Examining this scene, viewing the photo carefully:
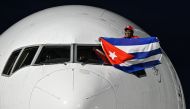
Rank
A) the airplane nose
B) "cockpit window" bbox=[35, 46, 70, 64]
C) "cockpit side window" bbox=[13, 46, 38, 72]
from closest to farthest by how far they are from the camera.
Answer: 1. the airplane nose
2. "cockpit window" bbox=[35, 46, 70, 64]
3. "cockpit side window" bbox=[13, 46, 38, 72]

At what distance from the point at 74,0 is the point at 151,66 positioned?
51.0 ft

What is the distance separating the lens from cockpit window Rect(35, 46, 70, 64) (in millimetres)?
12453

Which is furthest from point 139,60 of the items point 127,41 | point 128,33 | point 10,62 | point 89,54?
point 10,62

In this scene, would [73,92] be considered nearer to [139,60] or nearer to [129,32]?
[139,60]

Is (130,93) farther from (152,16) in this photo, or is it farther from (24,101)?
(152,16)

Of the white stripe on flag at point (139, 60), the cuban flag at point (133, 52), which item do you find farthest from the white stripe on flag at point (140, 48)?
the white stripe on flag at point (139, 60)

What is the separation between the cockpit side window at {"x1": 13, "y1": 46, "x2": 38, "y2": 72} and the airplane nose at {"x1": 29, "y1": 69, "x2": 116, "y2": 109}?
990 millimetres

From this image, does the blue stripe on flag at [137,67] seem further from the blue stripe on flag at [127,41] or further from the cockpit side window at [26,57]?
the cockpit side window at [26,57]

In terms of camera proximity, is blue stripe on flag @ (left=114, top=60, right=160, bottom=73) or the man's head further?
the man's head

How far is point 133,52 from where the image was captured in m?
13.0

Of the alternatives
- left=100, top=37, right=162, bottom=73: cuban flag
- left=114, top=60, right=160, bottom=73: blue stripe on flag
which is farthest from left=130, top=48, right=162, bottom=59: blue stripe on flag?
left=114, top=60, right=160, bottom=73: blue stripe on flag

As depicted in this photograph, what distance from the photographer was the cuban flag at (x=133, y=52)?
1263 centimetres

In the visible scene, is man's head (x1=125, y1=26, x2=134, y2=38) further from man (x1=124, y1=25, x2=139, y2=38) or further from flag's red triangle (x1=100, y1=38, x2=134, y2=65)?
flag's red triangle (x1=100, y1=38, x2=134, y2=65)

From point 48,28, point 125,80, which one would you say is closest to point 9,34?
point 48,28
